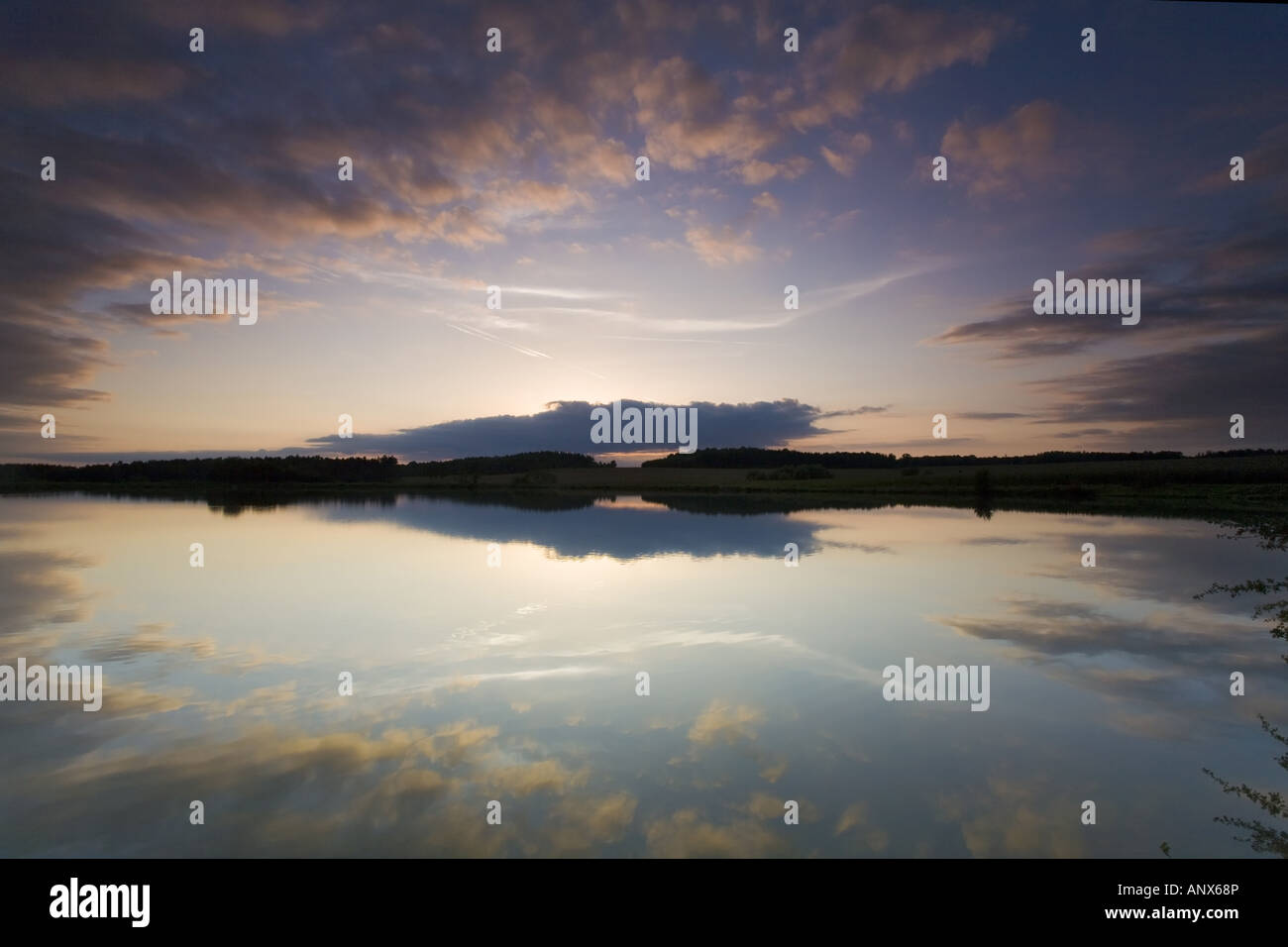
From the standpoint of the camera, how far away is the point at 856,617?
10.8 m

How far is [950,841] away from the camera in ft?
14.3

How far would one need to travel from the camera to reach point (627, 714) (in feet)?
21.6

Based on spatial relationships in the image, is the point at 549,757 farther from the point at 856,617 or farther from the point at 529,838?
the point at 856,617

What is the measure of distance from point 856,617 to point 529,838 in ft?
26.1

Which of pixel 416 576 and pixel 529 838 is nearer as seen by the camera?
pixel 529 838

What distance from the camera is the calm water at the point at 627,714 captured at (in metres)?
4.52

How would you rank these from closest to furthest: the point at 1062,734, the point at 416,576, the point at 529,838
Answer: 1. the point at 529,838
2. the point at 1062,734
3. the point at 416,576

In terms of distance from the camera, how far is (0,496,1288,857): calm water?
452 centimetres

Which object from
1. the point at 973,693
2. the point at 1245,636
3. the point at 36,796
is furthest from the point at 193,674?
the point at 1245,636

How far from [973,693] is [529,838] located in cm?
572
